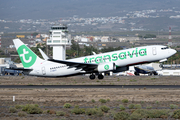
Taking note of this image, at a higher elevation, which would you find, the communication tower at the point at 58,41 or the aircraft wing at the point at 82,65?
the communication tower at the point at 58,41

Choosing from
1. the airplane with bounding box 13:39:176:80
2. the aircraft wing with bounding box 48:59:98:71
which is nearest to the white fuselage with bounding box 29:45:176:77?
the airplane with bounding box 13:39:176:80

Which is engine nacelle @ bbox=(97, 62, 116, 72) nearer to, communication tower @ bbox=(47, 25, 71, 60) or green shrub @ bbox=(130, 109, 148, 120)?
green shrub @ bbox=(130, 109, 148, 120)

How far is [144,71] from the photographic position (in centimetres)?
8681

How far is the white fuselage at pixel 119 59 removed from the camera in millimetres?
43594

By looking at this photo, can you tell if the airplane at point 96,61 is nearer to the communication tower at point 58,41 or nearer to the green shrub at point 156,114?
the green shrub at point 156,114

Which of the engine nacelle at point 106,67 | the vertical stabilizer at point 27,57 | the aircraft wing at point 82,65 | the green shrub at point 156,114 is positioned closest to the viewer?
the green shrub at point 156,114

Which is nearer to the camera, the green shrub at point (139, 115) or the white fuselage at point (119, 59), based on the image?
the green shrub at point (139, 115)

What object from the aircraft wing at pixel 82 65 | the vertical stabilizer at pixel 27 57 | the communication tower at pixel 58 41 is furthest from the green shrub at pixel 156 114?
the communication tower at pixel 58 41

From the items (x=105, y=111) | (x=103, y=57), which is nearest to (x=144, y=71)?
(x=103, y=57)

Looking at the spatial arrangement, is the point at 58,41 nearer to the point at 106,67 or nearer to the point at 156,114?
the point at 106,67

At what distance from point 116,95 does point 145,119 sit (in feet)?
39.2

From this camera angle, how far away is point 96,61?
150 ft

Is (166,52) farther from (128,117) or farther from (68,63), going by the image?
(128,117)

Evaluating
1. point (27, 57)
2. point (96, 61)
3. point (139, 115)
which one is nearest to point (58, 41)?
point (27, 57)
